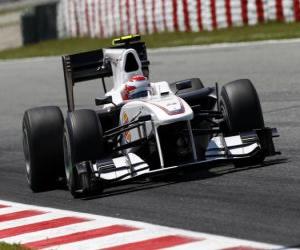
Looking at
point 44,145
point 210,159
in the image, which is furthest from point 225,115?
point 44,145

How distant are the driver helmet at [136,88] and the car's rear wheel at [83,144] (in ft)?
2.94

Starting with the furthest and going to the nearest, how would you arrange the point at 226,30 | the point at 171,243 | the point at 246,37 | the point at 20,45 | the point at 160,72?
the point at 20,45
the point at 226,30
the point at 246,37
the point at 160,72
the point at 171,243

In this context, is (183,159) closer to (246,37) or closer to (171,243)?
(171,243)

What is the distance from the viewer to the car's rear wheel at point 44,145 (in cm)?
1021

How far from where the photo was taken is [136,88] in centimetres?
1040

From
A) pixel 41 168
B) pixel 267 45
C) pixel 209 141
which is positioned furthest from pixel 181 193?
pixel 267 45

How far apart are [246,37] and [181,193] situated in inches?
694

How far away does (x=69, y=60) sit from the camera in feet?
37.0

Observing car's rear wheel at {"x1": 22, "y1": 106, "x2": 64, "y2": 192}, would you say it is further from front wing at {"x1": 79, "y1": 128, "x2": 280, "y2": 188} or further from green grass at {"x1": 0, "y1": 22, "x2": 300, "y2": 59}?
green grass at {"x1": 0, "y1": 22, "x2": 300, "y2": 59}

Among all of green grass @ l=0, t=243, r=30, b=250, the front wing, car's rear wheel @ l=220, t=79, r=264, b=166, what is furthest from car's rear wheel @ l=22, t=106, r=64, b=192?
green grass @ l=0, t=243, r=30, b=250

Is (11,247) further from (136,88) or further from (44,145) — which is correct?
(136,88)

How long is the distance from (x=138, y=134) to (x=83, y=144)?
0.65m

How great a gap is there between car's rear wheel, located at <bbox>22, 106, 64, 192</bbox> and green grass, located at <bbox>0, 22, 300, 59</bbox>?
48.6 ft

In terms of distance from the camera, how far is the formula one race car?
31.1 feet
